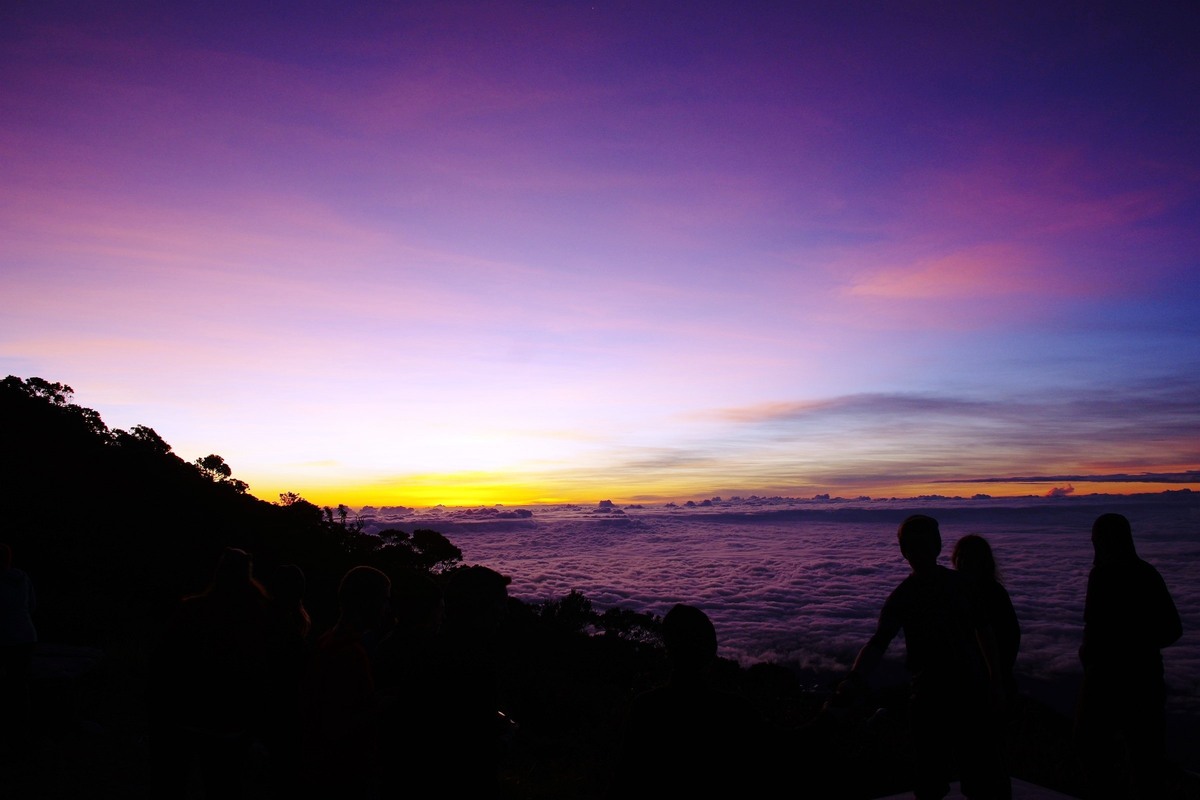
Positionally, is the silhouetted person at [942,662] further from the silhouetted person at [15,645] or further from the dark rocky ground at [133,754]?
the silhouetted person at [15,645]

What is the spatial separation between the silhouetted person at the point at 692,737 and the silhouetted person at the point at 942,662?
1895 millimetres

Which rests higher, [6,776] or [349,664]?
[349,664]

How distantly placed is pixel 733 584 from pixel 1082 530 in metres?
90.9

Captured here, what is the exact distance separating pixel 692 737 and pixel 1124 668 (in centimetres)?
381

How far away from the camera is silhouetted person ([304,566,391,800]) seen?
2805mm

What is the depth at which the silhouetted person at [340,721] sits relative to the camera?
2.80 meters

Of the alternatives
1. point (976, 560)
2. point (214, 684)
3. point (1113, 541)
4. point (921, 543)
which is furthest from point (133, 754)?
point (1113, 541)

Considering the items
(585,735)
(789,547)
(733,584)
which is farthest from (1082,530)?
(585,735)

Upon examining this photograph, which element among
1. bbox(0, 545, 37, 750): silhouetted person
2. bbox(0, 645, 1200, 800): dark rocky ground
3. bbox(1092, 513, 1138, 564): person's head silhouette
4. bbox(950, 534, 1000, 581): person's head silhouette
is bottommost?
bbox(0, 645, 1200, 800): dark rocky ground

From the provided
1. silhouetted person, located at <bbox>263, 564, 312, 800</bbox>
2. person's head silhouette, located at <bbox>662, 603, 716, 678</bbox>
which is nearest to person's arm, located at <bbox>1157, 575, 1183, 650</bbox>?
person's head silhouette, located at <bbox>662, 603, 716, 678</bbox>

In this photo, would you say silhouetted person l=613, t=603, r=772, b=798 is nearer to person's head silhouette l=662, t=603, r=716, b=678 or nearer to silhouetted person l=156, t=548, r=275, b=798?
person's head silhouette l=662, t=603, r=716, b=678

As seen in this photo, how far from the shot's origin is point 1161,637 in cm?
432

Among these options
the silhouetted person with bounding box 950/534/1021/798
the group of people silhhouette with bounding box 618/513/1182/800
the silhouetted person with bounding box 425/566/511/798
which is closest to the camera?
the silhouetted person with bounding box 425/566/511/798

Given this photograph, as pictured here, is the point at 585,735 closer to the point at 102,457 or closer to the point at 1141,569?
the point at 1141,569
